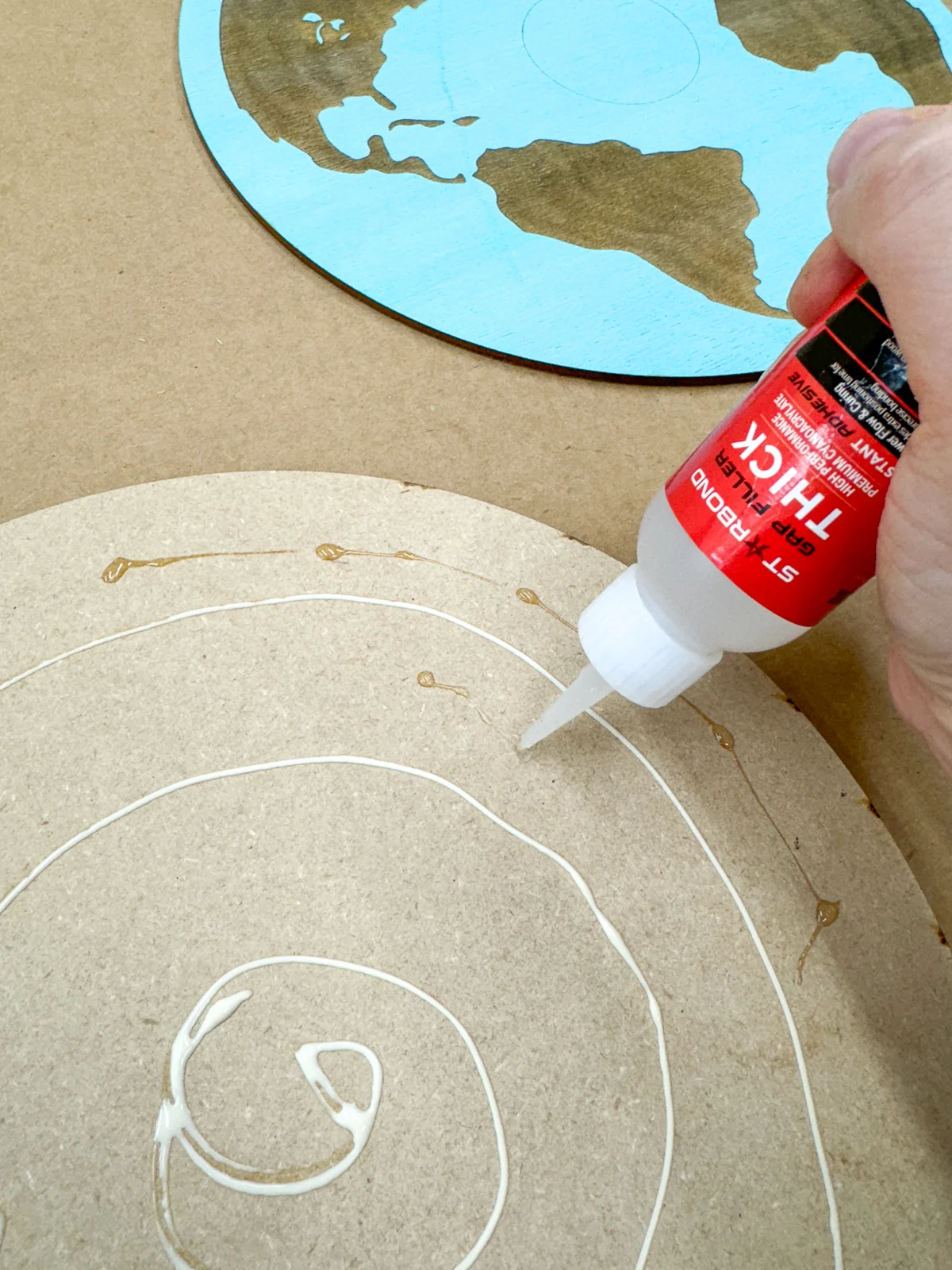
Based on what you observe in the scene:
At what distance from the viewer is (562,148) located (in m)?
0.77

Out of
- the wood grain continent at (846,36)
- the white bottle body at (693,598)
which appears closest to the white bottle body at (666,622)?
the white bottle body at (693,598)

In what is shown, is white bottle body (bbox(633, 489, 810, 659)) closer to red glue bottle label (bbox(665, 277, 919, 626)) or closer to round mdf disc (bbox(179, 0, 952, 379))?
red glue bottle label (bbox(665, 277, 919, 626))

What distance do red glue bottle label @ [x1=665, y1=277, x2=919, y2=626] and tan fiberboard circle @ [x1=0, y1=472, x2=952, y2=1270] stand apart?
0.19 meters

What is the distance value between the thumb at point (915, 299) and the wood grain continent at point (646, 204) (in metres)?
0.30

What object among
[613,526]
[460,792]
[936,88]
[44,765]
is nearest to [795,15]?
[936,88]

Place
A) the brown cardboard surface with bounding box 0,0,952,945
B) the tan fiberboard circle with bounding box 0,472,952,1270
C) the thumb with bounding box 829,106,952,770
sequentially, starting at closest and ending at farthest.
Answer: the thumb with bounding box 829,106,952,770 < the tan fiberboard circle with bounding box 0,472,952,1270 < the brown cardboard surface with bounding box 0,0,952,945

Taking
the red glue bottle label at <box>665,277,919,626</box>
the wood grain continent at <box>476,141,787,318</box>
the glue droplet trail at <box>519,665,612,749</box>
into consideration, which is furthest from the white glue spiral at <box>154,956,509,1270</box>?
the wood grain continent at <box>476,141,787,318</box>

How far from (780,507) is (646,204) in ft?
1.50

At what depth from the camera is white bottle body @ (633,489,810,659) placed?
1.41ft

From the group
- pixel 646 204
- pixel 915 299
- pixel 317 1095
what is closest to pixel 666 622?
pixel 915 299

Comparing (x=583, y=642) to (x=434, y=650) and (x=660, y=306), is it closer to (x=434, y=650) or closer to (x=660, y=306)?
(x=434, y=650)

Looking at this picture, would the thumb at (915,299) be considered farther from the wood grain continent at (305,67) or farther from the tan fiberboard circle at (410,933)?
the wood grain continent at (305,67)

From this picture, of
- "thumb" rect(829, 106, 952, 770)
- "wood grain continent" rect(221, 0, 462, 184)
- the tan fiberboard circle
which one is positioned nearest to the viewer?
"thumb" rect(829, 106, 952, 770)

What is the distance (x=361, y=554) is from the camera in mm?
616
